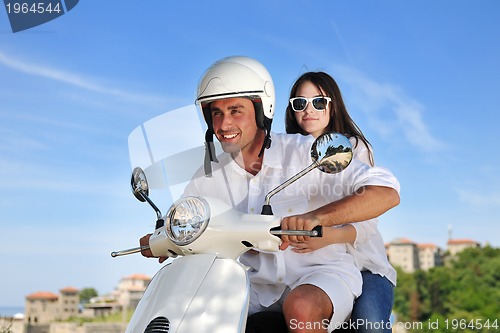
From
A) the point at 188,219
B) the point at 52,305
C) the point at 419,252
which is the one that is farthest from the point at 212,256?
the point at 419,252

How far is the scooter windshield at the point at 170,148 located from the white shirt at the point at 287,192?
9cm

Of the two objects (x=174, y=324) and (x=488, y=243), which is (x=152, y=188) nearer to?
(x=174, y=324)

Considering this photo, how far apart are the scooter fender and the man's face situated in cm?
60

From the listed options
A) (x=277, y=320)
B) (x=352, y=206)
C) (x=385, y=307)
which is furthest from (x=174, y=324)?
(x=385, y=307)

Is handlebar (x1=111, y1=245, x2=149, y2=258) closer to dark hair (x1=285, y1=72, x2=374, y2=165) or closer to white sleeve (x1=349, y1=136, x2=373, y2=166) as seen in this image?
white sleeve (x1=349, y1=136, x2=373, y2=166)

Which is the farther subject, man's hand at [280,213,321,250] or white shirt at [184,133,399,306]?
white shirt at [184,133,399,306]

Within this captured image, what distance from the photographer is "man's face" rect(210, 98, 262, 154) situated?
279 centimetres

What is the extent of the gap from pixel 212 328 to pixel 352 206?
68 cm

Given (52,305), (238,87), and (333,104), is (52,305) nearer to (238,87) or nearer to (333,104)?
(333,104)

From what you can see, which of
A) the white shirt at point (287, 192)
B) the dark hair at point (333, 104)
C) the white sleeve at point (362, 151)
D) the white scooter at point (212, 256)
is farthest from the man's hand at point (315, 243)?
the dark hair at point (333, 104)

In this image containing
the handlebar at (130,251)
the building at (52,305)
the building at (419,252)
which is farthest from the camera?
the building at (419,252)

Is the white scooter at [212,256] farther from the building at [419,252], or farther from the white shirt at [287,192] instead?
the building at [419,252]

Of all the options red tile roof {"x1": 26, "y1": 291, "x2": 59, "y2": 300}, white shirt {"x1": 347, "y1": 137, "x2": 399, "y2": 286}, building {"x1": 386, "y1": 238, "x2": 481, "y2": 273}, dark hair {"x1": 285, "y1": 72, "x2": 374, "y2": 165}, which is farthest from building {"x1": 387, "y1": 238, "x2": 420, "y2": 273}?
white shirt {"x1": 347, "y1": 137, "x2": 399, "y2": 286}

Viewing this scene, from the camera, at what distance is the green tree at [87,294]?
78.6 m
